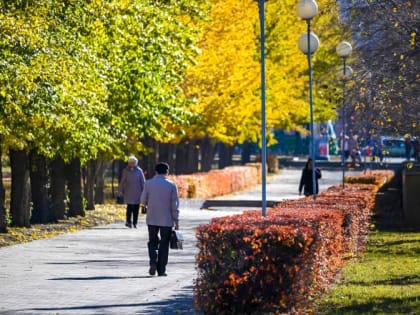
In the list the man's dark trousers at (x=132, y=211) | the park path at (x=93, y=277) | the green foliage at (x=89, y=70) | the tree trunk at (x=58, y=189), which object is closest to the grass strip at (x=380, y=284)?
the park path at (x=93, y=277)

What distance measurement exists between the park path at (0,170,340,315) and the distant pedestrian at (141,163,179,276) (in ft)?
1.32

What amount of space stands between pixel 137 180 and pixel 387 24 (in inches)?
420

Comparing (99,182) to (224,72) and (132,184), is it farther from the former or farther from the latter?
(132,184)

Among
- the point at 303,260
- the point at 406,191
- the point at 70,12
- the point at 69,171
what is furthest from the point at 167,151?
the point at 303,260

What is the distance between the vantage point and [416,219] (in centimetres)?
3189

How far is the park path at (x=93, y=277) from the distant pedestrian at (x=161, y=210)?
15.9 inches

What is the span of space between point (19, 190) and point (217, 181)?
21019mm

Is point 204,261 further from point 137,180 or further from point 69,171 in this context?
point 69,171

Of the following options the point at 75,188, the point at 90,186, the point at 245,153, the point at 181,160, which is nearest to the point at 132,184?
the point at 75,188

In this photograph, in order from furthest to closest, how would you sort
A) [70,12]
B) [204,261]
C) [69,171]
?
[69,171] → [70,12] → [204,261]

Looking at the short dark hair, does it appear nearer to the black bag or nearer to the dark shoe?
the black bag

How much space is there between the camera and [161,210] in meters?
19.0

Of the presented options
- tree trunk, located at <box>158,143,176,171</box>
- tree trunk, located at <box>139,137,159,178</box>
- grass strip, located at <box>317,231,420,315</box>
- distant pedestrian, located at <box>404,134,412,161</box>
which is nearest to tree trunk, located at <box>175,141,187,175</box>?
tree trunk, located at <box>158,143,176,171</box>

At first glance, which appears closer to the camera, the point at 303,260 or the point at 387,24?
the point at 303,260
